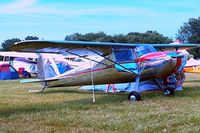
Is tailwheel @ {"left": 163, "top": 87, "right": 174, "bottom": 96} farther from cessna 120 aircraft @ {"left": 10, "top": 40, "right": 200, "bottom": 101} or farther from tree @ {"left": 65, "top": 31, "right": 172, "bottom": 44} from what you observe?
tree @ {"left": 65, "top": 31, "right": 172, "bottom": 44}

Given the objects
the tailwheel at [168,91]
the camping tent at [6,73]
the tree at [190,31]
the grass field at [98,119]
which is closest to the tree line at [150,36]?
the tree at [190,31]

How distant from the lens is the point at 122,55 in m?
13.7

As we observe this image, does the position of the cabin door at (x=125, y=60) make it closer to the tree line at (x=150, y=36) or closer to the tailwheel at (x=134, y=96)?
the tailwheel at (x=134, y=96)

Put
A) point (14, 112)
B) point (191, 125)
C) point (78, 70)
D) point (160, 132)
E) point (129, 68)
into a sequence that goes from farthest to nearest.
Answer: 1. point (78, 70)
2. point (129, 68)
3. point (14, 112)
4. point (191, 125)
5. point (160, 132)

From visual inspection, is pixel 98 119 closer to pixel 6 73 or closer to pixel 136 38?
pixel 6 73

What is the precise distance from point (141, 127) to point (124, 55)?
6591 mm

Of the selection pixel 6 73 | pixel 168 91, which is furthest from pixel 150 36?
pixel 168 91

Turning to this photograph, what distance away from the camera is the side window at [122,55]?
13586 mm

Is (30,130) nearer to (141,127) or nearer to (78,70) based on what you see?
(141,127)

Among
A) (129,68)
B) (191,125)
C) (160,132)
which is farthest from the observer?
(129,68)

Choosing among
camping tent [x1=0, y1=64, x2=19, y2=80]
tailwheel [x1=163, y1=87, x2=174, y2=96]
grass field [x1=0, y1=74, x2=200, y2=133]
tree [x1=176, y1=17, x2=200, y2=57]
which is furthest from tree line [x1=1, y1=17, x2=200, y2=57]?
grass field [x1=0, y1=74, x2=200, y2=133]

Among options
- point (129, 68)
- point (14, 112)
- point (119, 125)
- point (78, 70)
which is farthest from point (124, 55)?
point (119, 125)

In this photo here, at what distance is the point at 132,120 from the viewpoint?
26.1 ft

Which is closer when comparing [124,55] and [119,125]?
[119,125]
